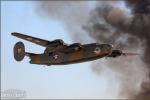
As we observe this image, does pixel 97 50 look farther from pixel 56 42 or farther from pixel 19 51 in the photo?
pixel 19 51

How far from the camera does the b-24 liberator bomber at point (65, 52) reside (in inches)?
2190

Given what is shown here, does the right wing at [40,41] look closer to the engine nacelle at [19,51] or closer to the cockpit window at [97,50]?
the engine nacelle at [19,51]

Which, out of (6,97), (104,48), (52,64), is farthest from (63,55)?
(6,97)

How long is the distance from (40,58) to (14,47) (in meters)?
4.61

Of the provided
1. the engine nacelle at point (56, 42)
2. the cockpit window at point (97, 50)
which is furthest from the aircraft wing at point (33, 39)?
the cockpit window at point (97, 50)

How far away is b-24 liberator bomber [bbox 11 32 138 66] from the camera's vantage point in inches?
2190

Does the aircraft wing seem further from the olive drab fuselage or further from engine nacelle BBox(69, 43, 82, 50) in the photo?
engine nacelle BBox(69, 43, 82, 50)

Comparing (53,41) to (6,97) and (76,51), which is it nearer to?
(76,51)

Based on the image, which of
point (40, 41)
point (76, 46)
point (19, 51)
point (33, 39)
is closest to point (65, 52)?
point (76, 46)

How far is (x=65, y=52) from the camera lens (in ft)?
191

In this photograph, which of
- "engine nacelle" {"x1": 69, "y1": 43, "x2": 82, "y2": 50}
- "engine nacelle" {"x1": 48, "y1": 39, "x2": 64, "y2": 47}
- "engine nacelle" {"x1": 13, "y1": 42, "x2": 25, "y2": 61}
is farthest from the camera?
"engine nacelle" {"x1": 13, "y1": 42, "x2": 25, "y2": 61}

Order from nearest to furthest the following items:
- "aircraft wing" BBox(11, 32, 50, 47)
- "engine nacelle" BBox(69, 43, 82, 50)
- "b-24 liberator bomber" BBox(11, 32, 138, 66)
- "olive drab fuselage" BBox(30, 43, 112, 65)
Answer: "olive drab fuselage" BBox(30, 43, 112, 65) → "b-24 liberator bomber" BBox(11, 32, 138, 66) → "engine nacelle" BBox(69, 43, 82, 50) → "aircraft wing" BBox(11, 32, 50, 47)

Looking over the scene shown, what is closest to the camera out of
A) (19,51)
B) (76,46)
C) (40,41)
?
(76,46)

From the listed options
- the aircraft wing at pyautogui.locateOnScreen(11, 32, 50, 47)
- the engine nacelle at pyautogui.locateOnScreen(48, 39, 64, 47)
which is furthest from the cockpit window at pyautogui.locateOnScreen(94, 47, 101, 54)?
the aircraft wing at pyautogui.locateOnScreen(11, 32, 50, 47)
